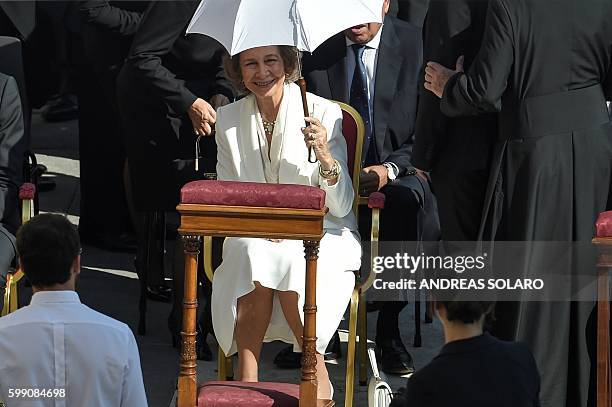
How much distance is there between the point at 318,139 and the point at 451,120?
73cm

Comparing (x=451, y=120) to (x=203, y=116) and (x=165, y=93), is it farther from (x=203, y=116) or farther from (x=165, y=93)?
(x=165, y=93)

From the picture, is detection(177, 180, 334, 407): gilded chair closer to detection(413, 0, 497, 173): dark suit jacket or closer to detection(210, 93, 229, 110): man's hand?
detection(413, 0, 497, 173): dark suit jacket

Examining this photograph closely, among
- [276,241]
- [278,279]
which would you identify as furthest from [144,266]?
[278,279]

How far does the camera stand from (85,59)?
8562 millimetres

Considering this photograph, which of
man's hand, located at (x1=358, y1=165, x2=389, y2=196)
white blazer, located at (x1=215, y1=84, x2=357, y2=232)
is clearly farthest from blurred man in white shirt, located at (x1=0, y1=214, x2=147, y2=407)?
man's hand, located at (x1=358, y1=165, x2=389, y2=196)

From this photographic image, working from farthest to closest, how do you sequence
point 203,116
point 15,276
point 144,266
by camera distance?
point 144,266 < point 203,116 < point 15,276

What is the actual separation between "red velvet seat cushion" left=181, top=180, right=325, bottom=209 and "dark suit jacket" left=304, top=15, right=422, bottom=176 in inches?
58.1

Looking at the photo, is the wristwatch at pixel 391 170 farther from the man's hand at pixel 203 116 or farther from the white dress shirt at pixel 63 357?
the white dress shirt at pixel 63 357

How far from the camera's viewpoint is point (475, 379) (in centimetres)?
384

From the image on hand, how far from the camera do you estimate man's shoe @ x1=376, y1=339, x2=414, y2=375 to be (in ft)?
21.5

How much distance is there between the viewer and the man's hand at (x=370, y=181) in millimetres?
6453

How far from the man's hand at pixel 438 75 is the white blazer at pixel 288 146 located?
1.34 feet

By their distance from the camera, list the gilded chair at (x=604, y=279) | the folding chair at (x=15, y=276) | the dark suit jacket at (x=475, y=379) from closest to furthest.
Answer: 1. the dark suit jacket at (x=475, y=379)
2. the gilded chair at (x=604, y=279)
3. the folding chair at (x=15, y=276)

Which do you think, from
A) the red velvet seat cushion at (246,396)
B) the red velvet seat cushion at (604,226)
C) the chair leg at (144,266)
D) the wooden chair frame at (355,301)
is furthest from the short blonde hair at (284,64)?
the red velvet seat cushion at (604,226)
